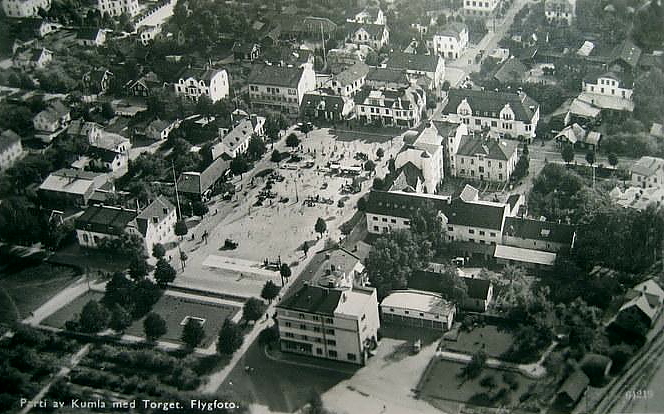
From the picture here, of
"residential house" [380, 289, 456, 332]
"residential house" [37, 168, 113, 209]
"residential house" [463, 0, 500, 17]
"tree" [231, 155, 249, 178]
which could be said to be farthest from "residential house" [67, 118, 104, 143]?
"residential house" [463, 0, 500, 17]

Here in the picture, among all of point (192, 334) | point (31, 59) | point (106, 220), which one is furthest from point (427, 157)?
point (31, 59)

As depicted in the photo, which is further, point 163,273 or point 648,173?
point 648,173

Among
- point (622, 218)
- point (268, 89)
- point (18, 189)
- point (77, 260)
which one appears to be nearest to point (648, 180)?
point (622, 218)

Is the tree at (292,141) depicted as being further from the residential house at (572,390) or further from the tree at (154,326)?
the residential house at (572,390)

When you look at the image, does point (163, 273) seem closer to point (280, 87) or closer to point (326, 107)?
point (326, 107)

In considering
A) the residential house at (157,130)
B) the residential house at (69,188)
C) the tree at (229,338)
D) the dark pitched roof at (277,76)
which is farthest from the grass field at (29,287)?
the dark pitched roof at (277,76)
